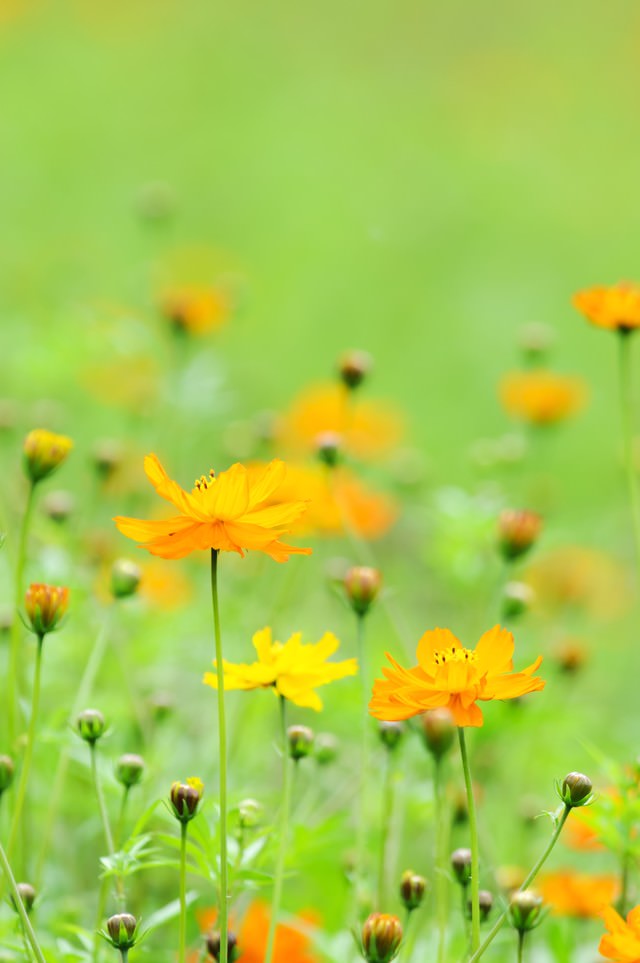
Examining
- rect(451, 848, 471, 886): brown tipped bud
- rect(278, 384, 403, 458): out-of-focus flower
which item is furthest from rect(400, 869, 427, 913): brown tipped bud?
rect(278, 384, 403, 458): out-of-focus flower

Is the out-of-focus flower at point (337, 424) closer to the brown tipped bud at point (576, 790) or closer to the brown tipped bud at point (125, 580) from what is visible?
the brown tipped bud at point (125, 580)

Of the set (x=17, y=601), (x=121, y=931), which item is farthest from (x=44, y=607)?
(x=121, y=931)

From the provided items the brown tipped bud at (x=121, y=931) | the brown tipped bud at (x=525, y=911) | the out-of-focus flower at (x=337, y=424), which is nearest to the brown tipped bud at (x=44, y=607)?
the brown tipped bud at (x=121, y=931)

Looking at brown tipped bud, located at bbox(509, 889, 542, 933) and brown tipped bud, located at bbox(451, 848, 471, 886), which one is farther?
brown tipped bud, located at bbox(451, 848, 471, 886)

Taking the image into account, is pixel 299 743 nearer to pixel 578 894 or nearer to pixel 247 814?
pixel 247 814

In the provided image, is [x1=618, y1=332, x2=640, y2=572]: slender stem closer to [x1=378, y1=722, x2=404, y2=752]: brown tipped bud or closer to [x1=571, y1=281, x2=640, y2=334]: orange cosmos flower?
[x1=571, y1=281, x2=640, y2=334]: orange cosmos flower

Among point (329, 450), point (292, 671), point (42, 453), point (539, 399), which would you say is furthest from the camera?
point (539, 399)

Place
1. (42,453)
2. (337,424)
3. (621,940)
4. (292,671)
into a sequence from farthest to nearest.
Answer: (337,424) < (42,453) < (292,671) < (621,940)
